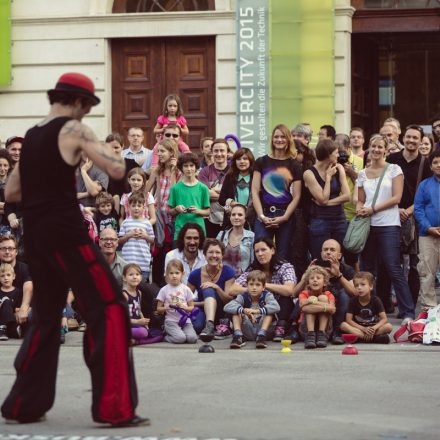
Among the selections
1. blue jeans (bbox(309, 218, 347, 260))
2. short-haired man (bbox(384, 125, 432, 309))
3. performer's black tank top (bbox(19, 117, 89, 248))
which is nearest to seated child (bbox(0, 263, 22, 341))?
blue jeans (bbox(309, 218, 347, 260))

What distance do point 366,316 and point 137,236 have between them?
9.22ft

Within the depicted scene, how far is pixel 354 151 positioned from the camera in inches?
640

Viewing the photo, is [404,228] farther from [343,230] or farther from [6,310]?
[6,310]

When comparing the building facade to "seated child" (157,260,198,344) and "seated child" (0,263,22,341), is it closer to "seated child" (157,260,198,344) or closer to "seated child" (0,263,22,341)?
"seated child" (157,260,198,344)

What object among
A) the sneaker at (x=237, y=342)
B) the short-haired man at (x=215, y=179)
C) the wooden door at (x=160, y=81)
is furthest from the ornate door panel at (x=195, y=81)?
the sneaker at (x=237, y=342)

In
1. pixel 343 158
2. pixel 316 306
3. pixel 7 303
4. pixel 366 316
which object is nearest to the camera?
pixel 316 306

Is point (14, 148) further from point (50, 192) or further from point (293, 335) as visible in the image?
point (50, 192)

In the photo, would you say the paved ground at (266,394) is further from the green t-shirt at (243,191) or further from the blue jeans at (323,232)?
Answer: the green t-shirt at (243,191)

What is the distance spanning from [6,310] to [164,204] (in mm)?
2485

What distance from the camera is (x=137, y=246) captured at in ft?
46.6

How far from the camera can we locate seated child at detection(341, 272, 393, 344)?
12.7 metres

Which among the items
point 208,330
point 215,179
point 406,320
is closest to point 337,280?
point 406,320

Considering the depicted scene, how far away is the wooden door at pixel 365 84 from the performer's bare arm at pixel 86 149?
13257mm

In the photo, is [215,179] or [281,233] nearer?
[281,233]
